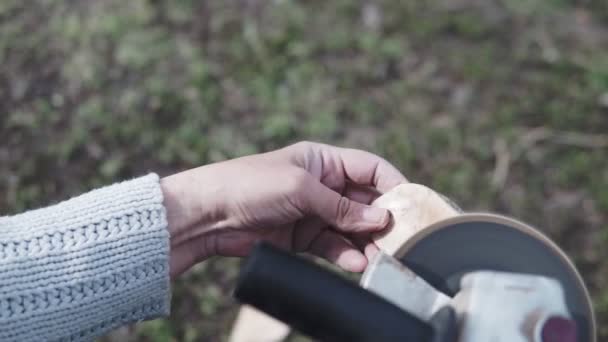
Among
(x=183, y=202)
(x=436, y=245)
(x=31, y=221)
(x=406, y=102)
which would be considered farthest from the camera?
(x=406, y=102)

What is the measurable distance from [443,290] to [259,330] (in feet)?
1.00

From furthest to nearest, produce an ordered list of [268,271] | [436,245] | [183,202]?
[183,202] < [436,245] < [268,271]

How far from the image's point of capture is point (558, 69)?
1.98 m

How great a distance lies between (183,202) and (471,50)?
1133 mm

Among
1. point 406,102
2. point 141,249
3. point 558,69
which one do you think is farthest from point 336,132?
point 141,249

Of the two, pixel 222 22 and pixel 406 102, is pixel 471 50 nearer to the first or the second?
pixel 406 102

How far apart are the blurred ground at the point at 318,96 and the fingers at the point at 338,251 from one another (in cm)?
51

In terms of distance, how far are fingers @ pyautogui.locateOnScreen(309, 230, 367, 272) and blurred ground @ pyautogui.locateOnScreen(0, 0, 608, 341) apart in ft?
1.69

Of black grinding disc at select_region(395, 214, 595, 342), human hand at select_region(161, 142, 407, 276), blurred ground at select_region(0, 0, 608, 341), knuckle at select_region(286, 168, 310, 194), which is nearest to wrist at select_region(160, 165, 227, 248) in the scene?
human hand at select_region(161, 142, 407, 276)

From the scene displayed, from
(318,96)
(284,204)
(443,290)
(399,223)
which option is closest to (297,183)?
(284,204)

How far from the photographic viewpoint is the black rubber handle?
2.54 feet

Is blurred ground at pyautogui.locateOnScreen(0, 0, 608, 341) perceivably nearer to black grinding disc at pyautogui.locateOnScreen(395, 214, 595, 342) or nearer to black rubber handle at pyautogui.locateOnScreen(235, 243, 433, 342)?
black grinding disc at pyautogui.locateOnScreen(395, 214, 595, 342)

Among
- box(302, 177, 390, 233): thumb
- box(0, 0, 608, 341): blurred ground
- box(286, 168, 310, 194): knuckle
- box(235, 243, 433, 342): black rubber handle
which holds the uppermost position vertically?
box(235, 243, 433, 342): black rubber handle

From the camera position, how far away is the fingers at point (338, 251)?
47.4 inches
